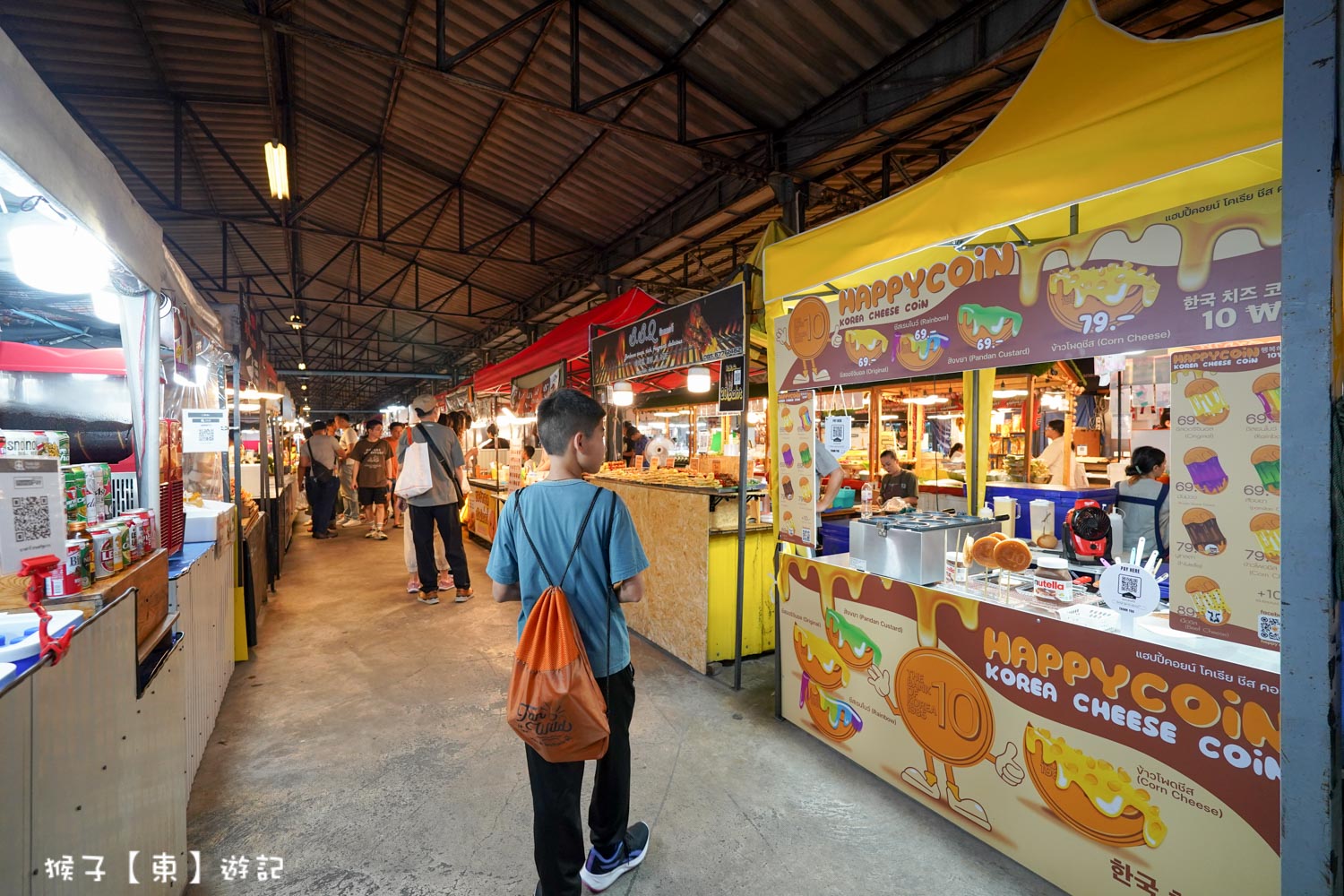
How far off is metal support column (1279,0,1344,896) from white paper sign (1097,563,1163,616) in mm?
856

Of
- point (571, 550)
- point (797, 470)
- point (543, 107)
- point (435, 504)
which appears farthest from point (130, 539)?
point (543, 107)

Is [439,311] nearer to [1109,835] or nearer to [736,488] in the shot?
[736,488]

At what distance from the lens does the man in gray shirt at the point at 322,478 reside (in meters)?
9.70

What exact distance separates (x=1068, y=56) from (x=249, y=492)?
760 centimetres

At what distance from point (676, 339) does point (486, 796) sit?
327 centimetres

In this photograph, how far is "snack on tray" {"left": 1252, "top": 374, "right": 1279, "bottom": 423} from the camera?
1785 mm

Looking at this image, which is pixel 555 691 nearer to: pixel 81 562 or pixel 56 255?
pixel 81 562

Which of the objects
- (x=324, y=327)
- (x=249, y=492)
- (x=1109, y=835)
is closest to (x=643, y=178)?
(x=249, y=492)

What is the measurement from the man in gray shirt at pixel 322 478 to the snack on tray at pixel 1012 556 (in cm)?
995

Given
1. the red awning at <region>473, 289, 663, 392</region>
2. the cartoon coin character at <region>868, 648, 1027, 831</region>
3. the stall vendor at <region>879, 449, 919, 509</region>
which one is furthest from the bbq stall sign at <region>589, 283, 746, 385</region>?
the stall vendor at <region>879, 449, 919, 509</region>

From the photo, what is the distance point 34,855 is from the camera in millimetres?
1267

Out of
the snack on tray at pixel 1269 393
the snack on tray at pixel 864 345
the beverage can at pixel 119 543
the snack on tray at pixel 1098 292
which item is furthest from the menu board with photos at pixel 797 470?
the beverage can at pixel 119 543

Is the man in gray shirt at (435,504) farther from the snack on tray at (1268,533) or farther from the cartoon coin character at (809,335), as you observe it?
the snack on tray at (1268,533)

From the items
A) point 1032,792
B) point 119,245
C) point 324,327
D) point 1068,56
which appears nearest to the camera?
point 119,245
